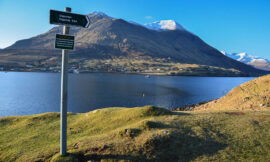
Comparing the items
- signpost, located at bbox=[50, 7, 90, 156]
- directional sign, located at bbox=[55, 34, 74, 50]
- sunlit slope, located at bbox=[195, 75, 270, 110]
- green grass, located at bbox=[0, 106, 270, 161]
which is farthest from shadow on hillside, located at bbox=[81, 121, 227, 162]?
sunlit slope, located at bbox=[195, 75, 270, 110]

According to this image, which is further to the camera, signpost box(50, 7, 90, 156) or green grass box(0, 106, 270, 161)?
green grass box(0, 106, 270, 161)

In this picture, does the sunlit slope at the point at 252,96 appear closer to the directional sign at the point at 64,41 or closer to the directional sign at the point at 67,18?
the directional sign at the point at 67,18

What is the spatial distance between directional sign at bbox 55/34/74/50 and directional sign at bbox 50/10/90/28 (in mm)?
693

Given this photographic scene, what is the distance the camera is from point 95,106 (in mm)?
57750

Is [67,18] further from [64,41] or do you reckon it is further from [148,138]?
[148,138]

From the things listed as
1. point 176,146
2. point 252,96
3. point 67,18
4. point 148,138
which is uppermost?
point 67,18

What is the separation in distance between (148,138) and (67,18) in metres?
8.49

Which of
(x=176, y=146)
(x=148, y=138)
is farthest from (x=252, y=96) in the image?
(x=148, y=138)

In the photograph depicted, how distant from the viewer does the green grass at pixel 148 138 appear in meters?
10.9

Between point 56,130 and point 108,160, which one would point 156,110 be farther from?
point 56,130

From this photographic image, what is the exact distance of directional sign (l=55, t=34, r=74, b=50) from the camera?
964 centimetres

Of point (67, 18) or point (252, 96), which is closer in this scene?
point (67, 18)

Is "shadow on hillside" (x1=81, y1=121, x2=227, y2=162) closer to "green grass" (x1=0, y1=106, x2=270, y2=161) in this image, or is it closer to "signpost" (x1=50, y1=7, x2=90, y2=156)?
"green grass" (x1=0, y1=106, x2=270, y2=161)

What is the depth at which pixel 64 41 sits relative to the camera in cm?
973
